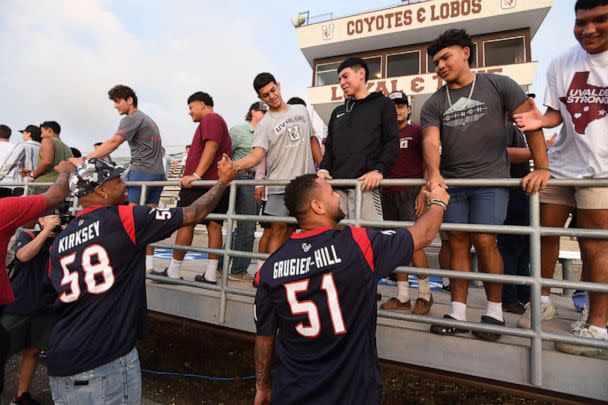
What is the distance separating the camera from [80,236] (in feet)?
7.45

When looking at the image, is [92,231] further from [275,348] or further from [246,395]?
[246,395]

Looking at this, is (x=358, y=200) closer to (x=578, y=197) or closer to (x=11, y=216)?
(x=578, y=197)

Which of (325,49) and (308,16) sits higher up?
(308,16)

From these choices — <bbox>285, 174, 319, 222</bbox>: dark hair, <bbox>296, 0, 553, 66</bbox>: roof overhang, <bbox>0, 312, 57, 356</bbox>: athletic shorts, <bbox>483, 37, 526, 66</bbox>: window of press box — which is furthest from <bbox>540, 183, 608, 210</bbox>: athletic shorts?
<bbox>483, 37, 526, 66</bbox>: window of press box

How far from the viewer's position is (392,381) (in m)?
5.23

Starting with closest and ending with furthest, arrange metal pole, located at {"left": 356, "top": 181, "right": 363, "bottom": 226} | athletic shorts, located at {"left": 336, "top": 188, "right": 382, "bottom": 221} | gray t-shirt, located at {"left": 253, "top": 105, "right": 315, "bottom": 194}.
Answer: metal pole, located at {"left": 356, "top": 181, "right": 363, "bottom": 226}, athletic shorts, located at {"left": 336, "top": 188, "right": 382, "bottom": 221}, gray t-shirt, located at {"left": 253, "top": 105, "right": 315, "bottom": 194}

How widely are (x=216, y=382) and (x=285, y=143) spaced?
3.49 m

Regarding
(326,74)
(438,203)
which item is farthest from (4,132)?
(326,74)

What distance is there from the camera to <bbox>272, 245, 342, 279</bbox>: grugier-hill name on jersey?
1.76m

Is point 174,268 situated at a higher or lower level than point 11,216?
lower

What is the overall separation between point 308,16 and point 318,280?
21.7 m

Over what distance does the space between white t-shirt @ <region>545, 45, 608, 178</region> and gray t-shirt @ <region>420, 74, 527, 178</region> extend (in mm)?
261

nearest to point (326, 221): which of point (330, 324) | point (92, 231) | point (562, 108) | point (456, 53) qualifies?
point (330, 324)

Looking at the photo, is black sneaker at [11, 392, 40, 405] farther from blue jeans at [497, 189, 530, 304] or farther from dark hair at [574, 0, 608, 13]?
dark hair at [574, 0, 608, 13]
